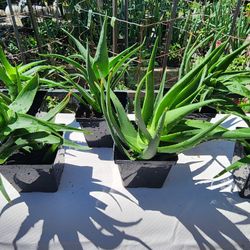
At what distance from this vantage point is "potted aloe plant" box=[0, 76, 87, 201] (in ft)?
1.68

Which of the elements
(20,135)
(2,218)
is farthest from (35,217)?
(20,135)

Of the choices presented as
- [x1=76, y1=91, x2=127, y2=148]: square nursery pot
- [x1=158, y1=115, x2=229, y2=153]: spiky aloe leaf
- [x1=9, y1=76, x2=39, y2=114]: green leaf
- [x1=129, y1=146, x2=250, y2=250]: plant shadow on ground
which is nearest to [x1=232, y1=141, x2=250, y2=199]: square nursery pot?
[x1=129, y1=146, x2=250, y2=250]: plant shadow on ground

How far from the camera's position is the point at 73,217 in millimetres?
561

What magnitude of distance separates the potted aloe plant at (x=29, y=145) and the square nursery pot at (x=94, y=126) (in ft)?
0.33

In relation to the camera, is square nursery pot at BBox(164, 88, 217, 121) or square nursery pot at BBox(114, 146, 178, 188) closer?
square nursery pot at BBox(114, 146, 178, 188)

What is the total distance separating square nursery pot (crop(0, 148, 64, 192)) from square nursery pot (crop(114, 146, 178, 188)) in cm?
13

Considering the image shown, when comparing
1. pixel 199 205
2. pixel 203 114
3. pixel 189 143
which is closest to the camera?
pixel 189 143

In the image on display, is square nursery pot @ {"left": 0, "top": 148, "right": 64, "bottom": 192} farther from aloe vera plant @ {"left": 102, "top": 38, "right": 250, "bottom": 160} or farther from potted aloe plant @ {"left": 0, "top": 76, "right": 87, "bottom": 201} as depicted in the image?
aloe vera plant @ {"left": 102, "top": 38, "right": 250, "bottom": 160}

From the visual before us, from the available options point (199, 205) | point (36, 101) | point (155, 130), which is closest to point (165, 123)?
point (155, 130)

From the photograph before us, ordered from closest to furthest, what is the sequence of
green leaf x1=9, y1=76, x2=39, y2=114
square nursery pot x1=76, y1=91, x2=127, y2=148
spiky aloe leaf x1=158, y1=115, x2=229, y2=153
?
spiky aloe leaf x1=158, y1=115, x2=229, y2=153 → green leaf x1=9, y1=76, x2=39, y2=114 → square nursery pot x1=76, y1=91, x2=127, y2=148

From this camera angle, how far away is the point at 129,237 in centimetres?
54

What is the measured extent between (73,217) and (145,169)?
172mm

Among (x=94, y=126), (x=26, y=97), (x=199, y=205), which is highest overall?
(x=26, y=97)

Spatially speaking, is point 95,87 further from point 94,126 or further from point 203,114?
point 203,114
